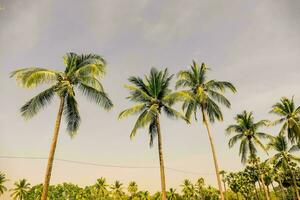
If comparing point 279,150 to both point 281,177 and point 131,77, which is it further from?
point 131,77

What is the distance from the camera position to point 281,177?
7325 cm

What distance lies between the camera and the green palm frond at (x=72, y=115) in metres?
17.4

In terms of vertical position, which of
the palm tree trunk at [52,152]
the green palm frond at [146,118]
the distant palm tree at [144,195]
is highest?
the distant palm tree at [144,195]

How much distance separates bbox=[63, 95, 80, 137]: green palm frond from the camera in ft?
57.2

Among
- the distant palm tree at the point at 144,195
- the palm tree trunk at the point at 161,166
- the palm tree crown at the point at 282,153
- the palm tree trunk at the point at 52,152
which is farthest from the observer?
the distant palm tree at the point at 144,195

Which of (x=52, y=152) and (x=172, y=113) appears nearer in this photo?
(x=52, y=152)

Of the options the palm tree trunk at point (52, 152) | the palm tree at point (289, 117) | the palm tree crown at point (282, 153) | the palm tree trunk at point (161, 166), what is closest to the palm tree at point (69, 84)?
the palm tree trunk at point (52, 152)

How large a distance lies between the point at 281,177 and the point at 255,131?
4418cm

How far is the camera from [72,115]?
58.2 ft

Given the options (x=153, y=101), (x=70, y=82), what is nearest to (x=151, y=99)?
(x=153, y=101)

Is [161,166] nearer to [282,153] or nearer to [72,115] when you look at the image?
[72,115]

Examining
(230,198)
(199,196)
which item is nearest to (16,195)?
(199,196)

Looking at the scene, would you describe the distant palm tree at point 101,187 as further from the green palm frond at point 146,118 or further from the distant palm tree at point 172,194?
the green palm frond at point 146,118

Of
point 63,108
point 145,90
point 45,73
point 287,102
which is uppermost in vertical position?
point 287,102
